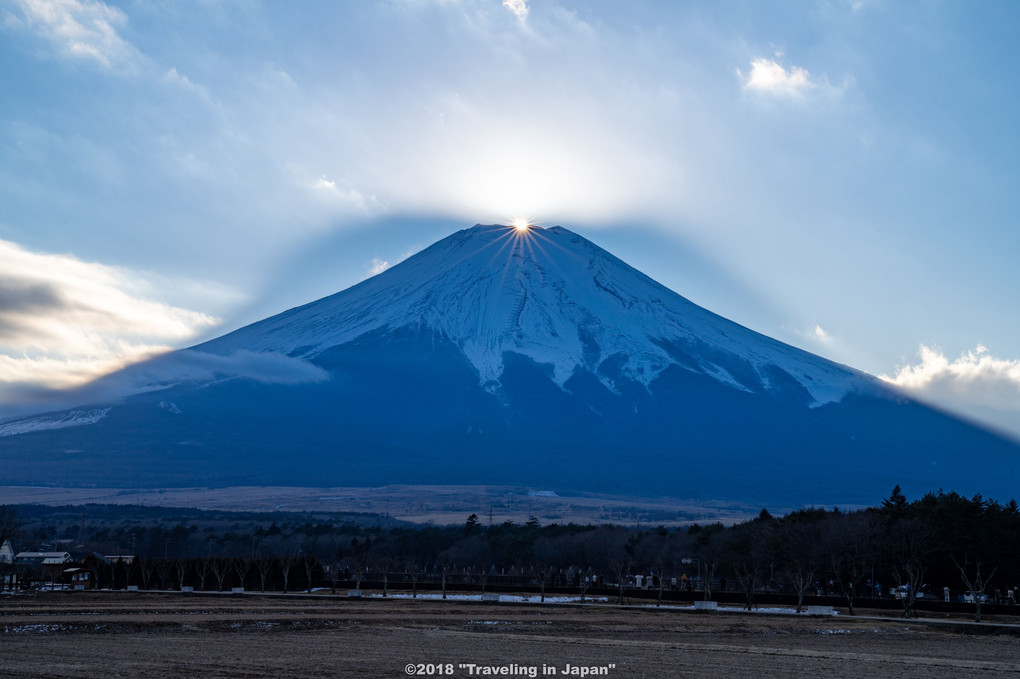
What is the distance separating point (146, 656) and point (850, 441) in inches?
7379

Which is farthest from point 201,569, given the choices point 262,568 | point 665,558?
point 665,558

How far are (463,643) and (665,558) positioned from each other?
152ft

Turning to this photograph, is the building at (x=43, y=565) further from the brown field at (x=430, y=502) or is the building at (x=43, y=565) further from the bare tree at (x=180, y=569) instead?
the brown field at (x=430, y=502)

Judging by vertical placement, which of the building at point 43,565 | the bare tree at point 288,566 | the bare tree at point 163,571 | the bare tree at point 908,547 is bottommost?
the building at point 43,565

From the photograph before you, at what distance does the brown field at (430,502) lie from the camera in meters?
133

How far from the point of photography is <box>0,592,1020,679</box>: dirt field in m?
19.4

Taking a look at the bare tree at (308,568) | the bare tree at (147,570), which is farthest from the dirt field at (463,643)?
the bare tree at (147,570)

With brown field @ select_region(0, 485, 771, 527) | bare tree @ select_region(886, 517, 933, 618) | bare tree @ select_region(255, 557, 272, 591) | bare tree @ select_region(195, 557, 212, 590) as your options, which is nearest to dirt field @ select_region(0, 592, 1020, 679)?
bare tree @ select_region(886, 517, 933, 618)

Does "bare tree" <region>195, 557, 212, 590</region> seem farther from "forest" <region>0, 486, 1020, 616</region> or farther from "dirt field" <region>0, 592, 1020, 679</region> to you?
"dirt field" <region>0, 592, 1020, 679</region>

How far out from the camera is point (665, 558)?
6881 centimetres

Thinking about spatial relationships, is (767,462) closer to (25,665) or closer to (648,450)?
(648,450)

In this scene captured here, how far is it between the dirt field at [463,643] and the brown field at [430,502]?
88323 millimetres

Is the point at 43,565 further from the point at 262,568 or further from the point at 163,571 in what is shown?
the point at 262,568

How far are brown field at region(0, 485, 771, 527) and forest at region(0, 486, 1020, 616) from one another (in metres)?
35.1
